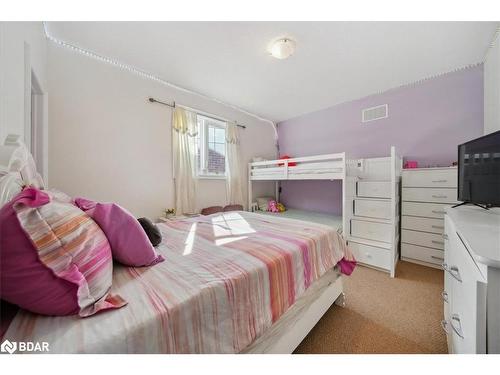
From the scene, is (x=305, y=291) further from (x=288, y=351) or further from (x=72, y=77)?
(x=72, y=77)

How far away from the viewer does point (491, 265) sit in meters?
0.49

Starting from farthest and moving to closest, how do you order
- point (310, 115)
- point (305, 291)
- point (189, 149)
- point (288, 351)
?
point (310, 115) → point (189, 149) → point (305, 291) → point (288, 351)

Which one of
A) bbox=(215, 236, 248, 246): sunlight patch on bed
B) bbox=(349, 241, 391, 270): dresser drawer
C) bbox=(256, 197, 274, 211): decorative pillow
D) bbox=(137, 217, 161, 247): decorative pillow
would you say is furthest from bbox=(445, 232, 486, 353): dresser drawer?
bbox=(256, 197, 274, 211): decorative pillow

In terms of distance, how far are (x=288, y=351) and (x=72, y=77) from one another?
3.04 metres

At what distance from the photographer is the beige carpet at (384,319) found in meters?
1.19

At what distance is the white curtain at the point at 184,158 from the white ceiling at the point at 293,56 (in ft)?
1.55

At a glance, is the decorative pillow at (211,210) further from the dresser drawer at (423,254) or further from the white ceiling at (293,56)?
the dresser drawer at (423,254)

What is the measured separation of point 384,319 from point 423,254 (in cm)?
144

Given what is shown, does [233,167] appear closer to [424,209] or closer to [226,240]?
[226,240]

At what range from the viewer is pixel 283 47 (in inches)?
68.7

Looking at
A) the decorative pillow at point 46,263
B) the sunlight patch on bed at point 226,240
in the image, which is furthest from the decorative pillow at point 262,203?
the decorative pillow at point 46,263

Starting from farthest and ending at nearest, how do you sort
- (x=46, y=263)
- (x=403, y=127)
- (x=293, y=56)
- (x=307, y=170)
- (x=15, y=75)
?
(x=307, y=170) → (x=403, y=127) → (x=293, y=56) → (x=15, y=75) → (x=46, y=263)

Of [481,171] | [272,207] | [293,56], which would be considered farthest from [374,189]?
[293,56]
